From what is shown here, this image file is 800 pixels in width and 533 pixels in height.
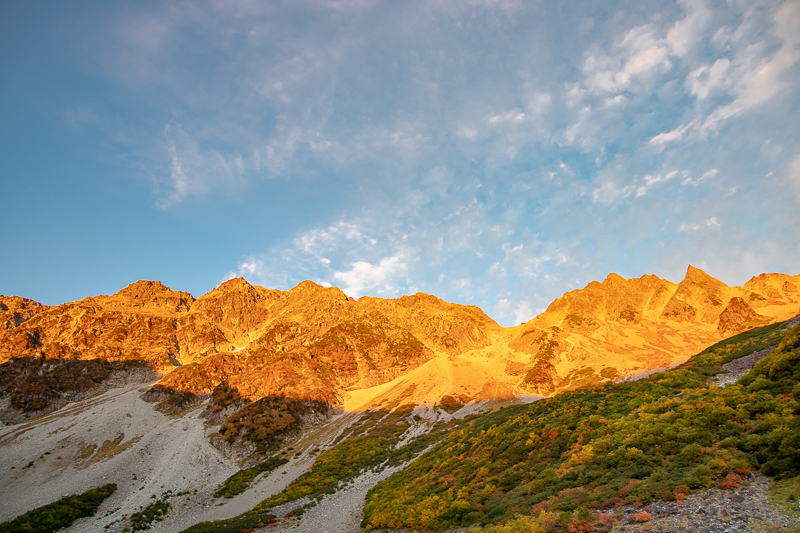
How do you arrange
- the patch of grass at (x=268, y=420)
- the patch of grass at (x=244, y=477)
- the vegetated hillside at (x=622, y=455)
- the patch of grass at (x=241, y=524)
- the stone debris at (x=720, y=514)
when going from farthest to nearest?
1. the patch of grass at (x=268, y=420)
2. the patch of grass at (x=244, y=477)
3. the patch of grass at (x=241, y=524)
4. the vegetated hillside at (x=622, y=455)
5. the stone debris at (x=720, y=514)

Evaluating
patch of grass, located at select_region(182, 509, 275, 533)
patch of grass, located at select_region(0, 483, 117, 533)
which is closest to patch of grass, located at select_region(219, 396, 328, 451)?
patch of grass, located at select_region(0, 483, 117, 533)

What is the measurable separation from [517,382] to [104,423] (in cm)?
16799

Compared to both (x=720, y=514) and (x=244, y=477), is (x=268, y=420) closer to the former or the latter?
(x=244, y=477)

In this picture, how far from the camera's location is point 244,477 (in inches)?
3157

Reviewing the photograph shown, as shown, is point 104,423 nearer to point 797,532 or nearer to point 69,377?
point 69,377

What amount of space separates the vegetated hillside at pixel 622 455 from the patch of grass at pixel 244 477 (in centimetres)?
4754

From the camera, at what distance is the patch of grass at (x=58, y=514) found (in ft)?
179

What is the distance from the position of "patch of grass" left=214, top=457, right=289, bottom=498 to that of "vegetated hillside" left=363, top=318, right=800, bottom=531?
4754 cm

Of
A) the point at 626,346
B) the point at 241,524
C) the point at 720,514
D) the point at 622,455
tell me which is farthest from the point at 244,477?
the point at 626,346

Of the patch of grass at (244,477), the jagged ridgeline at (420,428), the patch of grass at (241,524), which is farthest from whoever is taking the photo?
the patch of grass at (244,477)

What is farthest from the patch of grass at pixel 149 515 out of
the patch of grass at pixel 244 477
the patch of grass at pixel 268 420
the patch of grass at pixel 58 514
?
the patch of grass at pixel 268 420

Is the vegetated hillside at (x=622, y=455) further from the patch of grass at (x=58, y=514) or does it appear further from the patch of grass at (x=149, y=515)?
the patch of grass at (x=58, y=514)

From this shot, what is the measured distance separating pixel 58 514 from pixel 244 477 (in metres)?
32.1

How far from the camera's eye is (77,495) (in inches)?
2761
